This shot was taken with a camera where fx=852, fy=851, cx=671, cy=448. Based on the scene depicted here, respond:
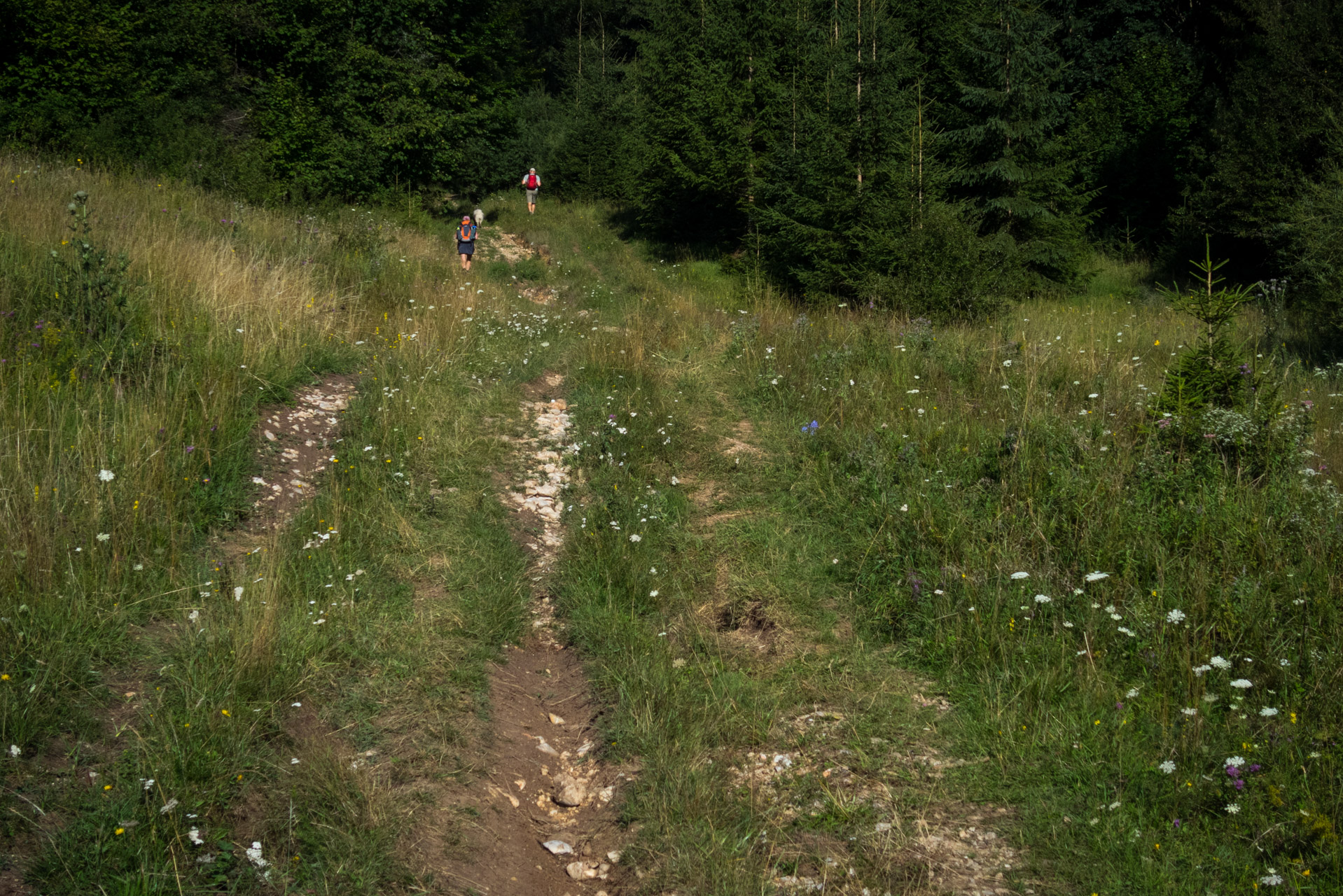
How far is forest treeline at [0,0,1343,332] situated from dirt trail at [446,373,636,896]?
354 inches

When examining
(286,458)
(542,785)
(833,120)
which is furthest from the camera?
(833,120)

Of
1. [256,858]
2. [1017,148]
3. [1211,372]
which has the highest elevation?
[1017,148]

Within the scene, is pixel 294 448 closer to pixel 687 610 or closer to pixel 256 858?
pixel 687 610

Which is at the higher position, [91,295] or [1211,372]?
[91,295]

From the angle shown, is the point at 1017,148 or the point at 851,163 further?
the point at 1017,148

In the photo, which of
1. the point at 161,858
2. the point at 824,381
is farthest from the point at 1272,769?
the point at 824,381

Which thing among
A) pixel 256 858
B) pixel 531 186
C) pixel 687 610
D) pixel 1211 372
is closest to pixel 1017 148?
pixel 1211 372

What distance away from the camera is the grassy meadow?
316 cm

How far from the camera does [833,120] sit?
14719mm

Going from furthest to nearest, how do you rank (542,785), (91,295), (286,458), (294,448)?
1. (294,448)
2. (286,458)
3. (91,295)
4. (542,785)

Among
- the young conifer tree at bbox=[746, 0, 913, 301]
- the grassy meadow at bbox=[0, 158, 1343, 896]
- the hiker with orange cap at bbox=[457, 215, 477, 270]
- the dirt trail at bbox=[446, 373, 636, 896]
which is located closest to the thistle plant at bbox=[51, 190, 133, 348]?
the grassy meadow at bbox=[0, 158, 1343, 896]

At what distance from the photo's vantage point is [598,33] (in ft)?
177

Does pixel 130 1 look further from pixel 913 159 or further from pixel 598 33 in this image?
pixel 598 33

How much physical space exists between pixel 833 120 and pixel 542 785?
44.1ft
